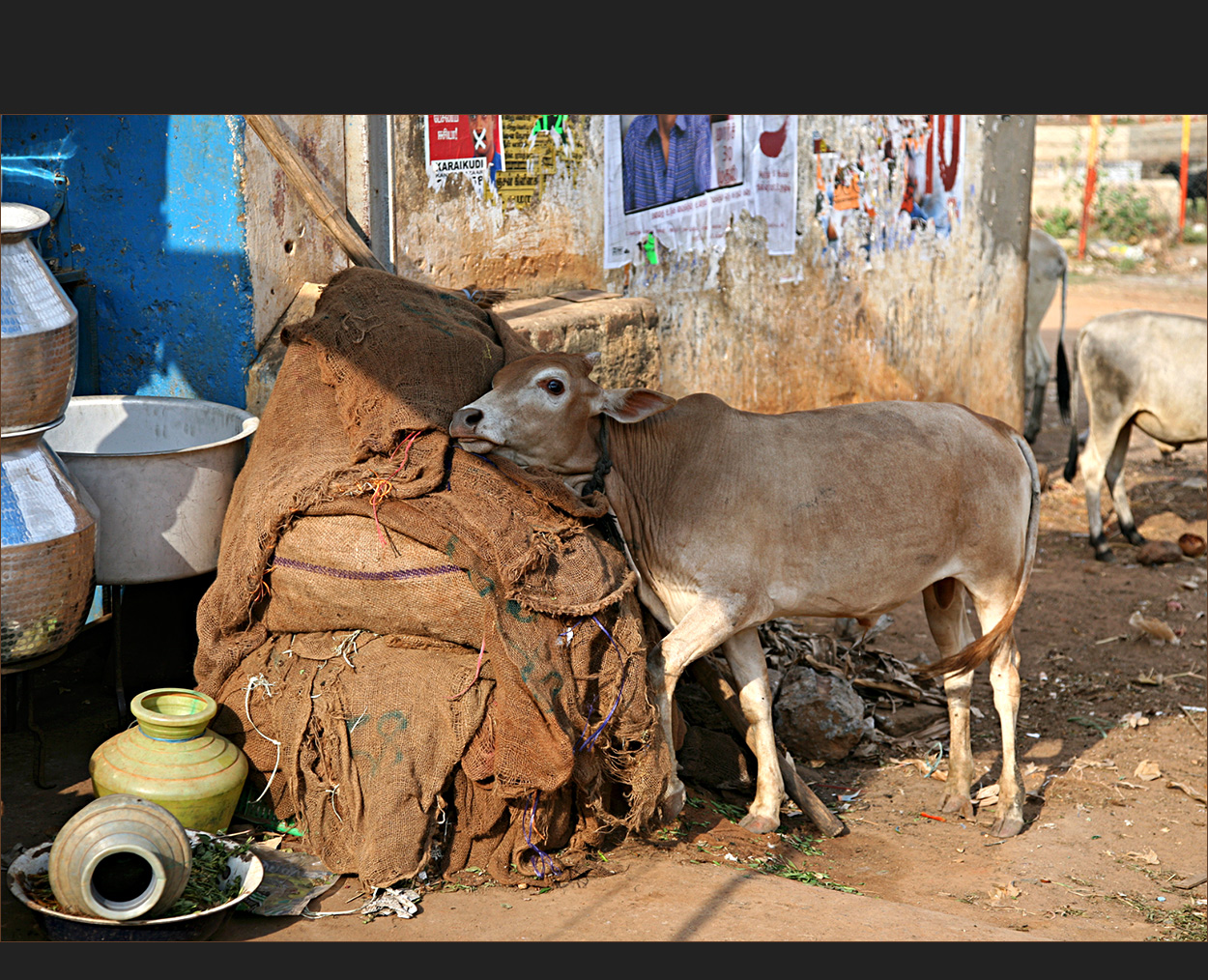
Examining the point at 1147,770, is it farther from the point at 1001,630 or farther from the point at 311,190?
the point at 311,190

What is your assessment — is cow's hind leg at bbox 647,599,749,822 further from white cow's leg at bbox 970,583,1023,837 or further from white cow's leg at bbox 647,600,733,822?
white cow's leg at bbox 970,583,1023,837

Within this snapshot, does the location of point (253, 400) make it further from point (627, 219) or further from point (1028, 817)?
point (1028, 817)

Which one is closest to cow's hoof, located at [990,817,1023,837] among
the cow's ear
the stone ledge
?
the cow's ear

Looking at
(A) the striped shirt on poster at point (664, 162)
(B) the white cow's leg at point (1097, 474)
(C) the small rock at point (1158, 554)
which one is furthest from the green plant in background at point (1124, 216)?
(A) the striped shirt on poster at point (664, 162)

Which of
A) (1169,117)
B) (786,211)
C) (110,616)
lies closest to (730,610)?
(110,616)

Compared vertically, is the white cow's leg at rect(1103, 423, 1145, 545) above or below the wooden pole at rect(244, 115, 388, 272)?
below

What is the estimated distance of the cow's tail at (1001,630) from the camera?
548cm

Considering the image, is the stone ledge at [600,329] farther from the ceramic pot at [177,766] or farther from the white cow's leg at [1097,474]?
the white cow's leg at [1097,474]

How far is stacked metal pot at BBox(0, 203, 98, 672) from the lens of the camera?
4004mm

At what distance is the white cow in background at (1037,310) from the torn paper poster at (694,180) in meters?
3.91

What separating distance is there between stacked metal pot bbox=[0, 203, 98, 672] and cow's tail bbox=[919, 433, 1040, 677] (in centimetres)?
346

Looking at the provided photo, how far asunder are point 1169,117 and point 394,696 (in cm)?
2517

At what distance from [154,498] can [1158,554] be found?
7194mm

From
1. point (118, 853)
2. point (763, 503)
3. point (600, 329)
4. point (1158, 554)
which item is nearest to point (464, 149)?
point (600, 329)
